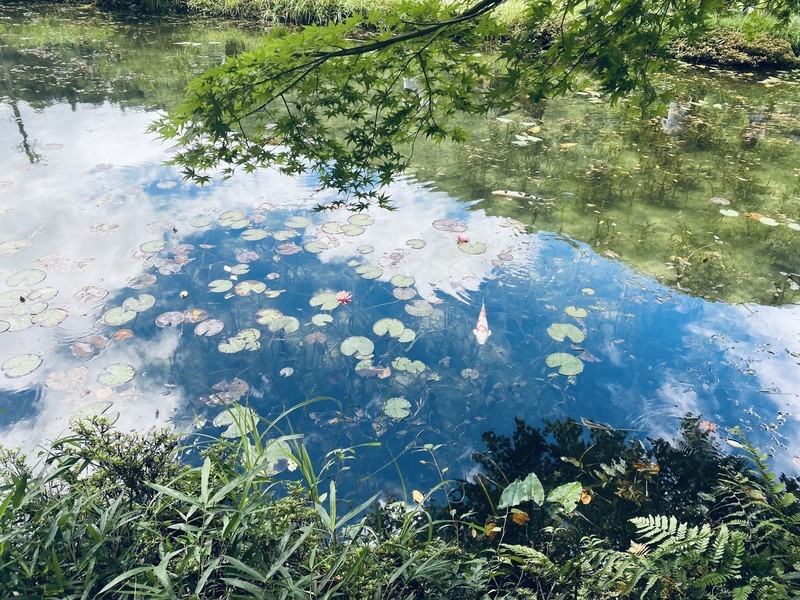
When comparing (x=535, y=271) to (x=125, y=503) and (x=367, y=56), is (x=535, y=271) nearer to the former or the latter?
(x=367, y=56)

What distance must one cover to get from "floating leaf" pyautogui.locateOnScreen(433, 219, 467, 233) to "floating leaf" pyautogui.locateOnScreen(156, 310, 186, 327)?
1.99 meters

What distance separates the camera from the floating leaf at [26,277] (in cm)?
312

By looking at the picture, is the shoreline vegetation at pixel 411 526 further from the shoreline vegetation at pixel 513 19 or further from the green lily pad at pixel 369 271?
the shoreline vegetation at pixel 513 19

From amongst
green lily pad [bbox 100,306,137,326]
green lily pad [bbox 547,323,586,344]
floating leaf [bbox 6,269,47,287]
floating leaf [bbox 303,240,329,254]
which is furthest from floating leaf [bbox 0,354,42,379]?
green lily pad [bbox 547,323,586,344]

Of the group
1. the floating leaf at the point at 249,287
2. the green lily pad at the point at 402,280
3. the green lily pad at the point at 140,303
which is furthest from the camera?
the green lily pad at the point at 402,280

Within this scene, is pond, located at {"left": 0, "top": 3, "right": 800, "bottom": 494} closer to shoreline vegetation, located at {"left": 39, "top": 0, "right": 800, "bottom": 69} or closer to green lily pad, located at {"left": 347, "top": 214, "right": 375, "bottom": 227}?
→ green lily pad, located at {"left": 347, "top": 214, "right": 375, "bottom": 227}

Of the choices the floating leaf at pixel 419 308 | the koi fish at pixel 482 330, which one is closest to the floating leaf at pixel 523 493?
the koi fish at pixel 482 330

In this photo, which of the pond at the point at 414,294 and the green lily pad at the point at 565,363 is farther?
the green lily pad at the point at 565,363

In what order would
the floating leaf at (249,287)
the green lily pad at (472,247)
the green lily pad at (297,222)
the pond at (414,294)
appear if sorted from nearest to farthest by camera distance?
1. the pond at (414,294)
2. the floating leaf at (249,287)
3. the green lily pad at (472,247)
4. the green lily pad at (297,222)

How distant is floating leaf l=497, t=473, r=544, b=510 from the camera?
197 cm

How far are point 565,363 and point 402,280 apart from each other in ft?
3.83

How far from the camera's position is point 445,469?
217 centimetres

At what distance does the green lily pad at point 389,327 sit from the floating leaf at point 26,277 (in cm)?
220

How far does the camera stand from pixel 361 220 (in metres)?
3.94
